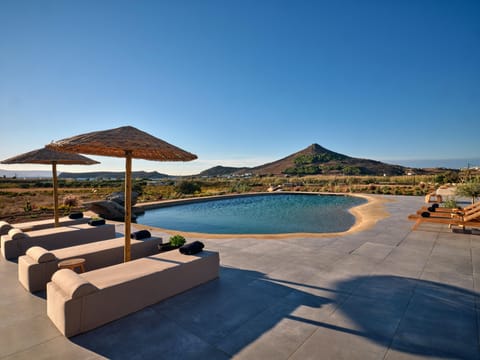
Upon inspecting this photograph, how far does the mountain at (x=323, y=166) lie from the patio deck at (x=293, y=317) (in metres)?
59.2

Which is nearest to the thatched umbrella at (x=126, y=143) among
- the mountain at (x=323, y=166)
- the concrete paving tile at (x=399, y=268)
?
the concrete paving tile at (x=399, y=268)

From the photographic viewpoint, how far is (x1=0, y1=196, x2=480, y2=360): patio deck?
235cm

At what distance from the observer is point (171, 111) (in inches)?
505

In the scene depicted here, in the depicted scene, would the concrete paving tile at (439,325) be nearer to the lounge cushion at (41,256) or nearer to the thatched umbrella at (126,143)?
the thatched umbrella at (126,143)

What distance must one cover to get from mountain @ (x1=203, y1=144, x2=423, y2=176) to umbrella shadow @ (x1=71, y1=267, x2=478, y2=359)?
59.9m

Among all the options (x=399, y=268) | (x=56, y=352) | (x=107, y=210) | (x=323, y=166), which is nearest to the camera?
(x=56, y=352)

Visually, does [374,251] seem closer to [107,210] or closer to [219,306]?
[219,306]

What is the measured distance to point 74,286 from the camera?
8.29ft

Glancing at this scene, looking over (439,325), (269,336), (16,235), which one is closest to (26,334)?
(269,336)

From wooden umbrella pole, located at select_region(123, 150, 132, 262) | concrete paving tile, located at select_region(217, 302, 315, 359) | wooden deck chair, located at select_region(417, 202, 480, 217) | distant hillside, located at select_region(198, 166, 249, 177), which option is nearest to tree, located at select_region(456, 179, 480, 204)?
wooden deck chair, located at select_region(417, 202, 480, 217)

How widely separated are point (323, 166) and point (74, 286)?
7029 cm

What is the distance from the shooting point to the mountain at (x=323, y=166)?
60.0m

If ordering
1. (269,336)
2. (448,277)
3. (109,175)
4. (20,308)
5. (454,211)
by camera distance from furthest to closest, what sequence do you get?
(109,175), (454,211), (448,277), (20,308), (269,336)

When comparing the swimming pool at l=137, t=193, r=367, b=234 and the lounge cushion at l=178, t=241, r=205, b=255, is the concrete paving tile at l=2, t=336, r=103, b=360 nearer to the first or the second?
the lounge cushion at l=178, t=241, r=205, b=255
